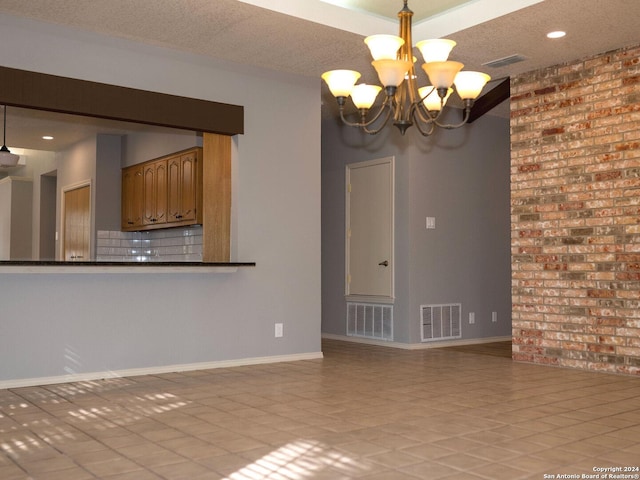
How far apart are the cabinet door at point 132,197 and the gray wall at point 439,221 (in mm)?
2122

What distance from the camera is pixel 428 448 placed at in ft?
10.2

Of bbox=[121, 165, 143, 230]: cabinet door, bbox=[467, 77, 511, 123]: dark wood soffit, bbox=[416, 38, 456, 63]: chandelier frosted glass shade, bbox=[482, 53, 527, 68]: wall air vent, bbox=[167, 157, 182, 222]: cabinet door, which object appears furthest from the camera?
bbox=[121, 165, 143, 230]: cabinet door

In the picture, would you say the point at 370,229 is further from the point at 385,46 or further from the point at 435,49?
the point at 385,46

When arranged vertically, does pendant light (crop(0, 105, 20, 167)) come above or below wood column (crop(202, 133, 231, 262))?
above

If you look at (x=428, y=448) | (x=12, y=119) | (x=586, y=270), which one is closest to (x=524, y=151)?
(x=586, y=270)

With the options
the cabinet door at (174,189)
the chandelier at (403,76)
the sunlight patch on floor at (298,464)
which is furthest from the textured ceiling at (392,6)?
the sunlight patch on floor at (298,464)

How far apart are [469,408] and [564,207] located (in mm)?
2432

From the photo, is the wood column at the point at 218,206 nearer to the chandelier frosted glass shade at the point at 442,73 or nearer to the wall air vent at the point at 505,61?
the wall air vent at the point at 505,61

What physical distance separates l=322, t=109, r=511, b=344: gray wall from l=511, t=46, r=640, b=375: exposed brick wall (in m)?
1.26

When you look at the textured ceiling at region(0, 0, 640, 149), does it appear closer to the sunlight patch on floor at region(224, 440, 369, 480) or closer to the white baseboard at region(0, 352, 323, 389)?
the white baseboard at region(0, 352, 323, 389)

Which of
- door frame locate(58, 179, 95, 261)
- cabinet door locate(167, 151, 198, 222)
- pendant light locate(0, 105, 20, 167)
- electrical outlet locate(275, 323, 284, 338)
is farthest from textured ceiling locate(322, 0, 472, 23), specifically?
door frame locate(58, 179, 95, 261)

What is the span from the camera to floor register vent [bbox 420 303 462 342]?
281 inches

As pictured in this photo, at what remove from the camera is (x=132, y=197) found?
25.2 feet

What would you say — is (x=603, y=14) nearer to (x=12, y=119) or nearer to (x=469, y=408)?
(x=469, y=408)
